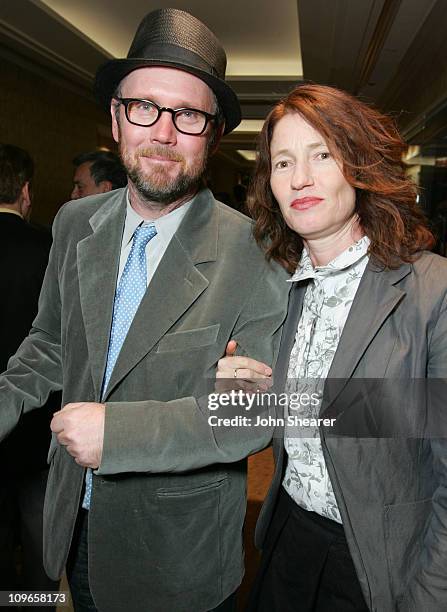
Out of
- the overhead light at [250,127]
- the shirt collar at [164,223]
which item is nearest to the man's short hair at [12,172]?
the shirt collar at [164,223]

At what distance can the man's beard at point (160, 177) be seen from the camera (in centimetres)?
132

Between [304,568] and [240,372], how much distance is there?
50 centimetres

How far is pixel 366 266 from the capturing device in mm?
1231

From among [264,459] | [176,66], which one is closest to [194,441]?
[176,66]

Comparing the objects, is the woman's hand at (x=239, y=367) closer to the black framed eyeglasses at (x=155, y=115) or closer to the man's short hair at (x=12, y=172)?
the black framed eyeglasses at (x=155, y=115)

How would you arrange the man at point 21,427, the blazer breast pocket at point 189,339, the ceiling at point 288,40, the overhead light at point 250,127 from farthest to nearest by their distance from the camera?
the overhead light at point 250,127 < the ceiling at point 288,40 < the man at point 21,427 < the blazer breast pocket at point 189,339

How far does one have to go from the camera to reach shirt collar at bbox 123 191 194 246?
1361 mm

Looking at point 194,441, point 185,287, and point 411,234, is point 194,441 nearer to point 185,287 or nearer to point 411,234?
point 185,287

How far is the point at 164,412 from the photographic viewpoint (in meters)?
1.13

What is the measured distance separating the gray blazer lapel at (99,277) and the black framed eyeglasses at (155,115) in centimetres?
21

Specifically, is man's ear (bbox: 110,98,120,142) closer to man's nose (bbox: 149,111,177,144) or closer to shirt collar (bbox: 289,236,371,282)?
man's nose (bbox: 149,111,177,144)

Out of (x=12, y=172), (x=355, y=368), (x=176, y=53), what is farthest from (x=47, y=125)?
(x=355, y=368)

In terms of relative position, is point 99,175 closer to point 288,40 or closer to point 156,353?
point 156,353

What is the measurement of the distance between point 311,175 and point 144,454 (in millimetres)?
657
